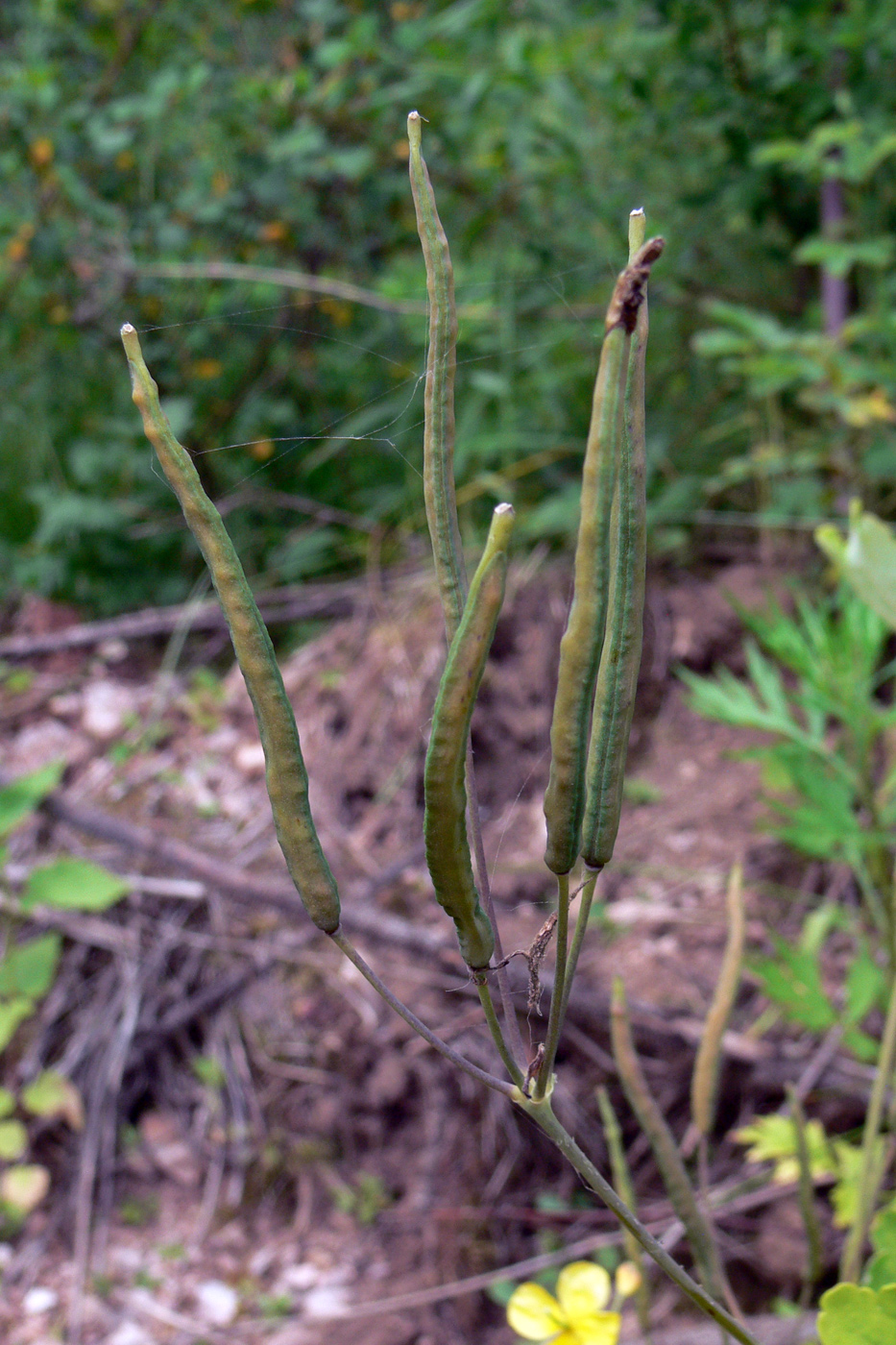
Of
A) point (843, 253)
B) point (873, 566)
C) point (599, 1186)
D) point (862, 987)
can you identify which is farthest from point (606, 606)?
point (843, 253)

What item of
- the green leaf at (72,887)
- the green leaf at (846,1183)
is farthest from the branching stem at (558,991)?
the green leaf at (72,887)

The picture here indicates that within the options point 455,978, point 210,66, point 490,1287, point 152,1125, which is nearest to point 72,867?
point 152,1125

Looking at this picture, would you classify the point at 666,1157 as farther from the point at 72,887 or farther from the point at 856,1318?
the point at 72,887

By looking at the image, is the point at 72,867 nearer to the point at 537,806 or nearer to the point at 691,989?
the point at 537,806

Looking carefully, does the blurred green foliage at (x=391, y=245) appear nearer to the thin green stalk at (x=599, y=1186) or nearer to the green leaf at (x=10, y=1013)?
the green leaf at (x=10, y=1013)

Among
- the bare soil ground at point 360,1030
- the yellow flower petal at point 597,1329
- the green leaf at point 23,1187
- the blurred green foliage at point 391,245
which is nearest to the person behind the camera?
the yellow flower petal at point 597,1329

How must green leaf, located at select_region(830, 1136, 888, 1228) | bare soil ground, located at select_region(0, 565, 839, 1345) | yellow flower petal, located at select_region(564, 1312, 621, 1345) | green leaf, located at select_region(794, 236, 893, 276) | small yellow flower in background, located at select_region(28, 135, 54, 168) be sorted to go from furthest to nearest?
small yellow flower in background, located at select_region(28, 135, 54, 168), green leaf, located at select_region(794, 236, 893, 276), bare soil ground, located at select_region(0, 565, 839, 1345), green leaf, located at select_region(830, 1136, 888, 1228), yellow flower petal, located at select_region(564, 1312, 621, 1345)

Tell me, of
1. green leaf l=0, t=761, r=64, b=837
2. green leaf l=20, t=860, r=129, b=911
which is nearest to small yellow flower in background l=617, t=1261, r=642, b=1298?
green leaf l=20, t=860, r=129, b=911

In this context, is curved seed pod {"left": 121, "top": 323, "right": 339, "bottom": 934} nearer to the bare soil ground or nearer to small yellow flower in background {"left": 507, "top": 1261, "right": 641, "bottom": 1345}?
small yellow flower in background {"left": 507, "top": 1261, "right": 641, "bottom": 1345}
